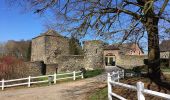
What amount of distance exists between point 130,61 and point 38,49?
15.2m

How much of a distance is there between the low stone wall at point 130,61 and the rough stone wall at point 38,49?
12194 mm

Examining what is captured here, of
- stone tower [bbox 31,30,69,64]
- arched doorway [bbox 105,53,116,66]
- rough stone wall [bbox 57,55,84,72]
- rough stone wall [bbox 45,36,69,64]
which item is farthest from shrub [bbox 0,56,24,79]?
arched doorway [bbox 105,53,116,66]

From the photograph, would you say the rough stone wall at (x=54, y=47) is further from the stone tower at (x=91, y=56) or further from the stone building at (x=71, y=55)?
the stone tower at (x=91, y=56)

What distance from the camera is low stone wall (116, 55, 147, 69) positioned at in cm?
4828

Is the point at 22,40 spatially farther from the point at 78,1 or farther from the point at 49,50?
the point at 78,1

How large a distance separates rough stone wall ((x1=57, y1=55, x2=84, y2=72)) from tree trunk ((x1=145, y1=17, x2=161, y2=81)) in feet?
77.4

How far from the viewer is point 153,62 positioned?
1670 centimetres

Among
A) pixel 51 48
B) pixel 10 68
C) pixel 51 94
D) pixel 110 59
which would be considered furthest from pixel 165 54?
pixel 51 94

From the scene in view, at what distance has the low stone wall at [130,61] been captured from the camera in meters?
48.3

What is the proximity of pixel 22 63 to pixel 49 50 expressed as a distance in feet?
72.1

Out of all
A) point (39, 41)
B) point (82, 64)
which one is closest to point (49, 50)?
point (39, 41)

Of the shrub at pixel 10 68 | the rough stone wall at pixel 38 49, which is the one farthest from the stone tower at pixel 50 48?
the shrub at pixel 10 68

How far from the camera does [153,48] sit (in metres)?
16.2

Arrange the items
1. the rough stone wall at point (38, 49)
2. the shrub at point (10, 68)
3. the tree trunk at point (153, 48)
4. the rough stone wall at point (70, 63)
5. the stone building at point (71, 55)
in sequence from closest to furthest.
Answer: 1. the tree trunk at point (153, 48)
2. the shrub at point (10, 68)
3. the rough stone wall at point (70, 63)
4. the stone building at point (71, 55)
5. the rough stone wall at point (38, 49)
